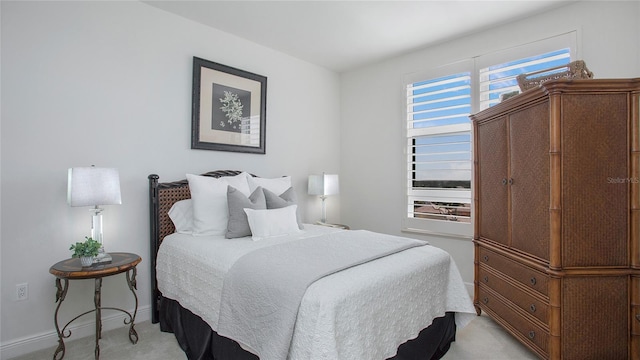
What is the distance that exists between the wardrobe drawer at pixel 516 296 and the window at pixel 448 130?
29.5 inches

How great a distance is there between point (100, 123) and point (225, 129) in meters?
1.07

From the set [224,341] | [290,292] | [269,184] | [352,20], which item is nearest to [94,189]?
[224,341]

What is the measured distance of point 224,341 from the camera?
1846 mm

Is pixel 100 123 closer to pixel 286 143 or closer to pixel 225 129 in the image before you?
pixel 225 129

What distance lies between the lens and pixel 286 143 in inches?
153

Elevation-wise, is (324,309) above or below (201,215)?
below

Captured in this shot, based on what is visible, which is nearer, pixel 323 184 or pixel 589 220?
pixel 589 220

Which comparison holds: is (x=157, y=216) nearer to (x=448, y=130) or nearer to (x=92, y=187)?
(x=92, y=187)

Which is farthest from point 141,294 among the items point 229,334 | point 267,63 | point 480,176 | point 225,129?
point 480,176

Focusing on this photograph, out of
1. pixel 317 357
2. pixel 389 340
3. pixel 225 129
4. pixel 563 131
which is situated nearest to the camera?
pixel 317 357

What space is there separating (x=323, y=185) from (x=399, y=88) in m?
1.53

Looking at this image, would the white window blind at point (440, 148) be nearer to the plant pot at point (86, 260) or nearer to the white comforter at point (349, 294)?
the white comforter at point (349, 294)

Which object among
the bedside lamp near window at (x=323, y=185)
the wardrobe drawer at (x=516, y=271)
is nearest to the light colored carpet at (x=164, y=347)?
the wardrobe drawer at (x=516, y=271)

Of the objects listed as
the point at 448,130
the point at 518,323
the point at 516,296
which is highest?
the point at 448,130
